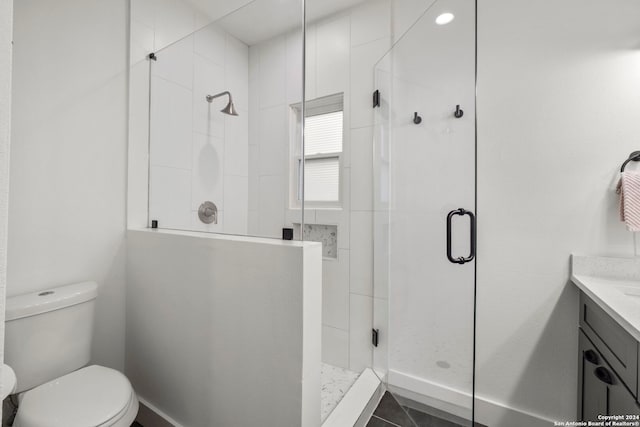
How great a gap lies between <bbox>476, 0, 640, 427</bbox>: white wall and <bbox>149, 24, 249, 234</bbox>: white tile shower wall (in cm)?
134

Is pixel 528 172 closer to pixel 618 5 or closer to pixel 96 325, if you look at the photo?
pixel 618 5

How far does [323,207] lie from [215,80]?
3.39ft

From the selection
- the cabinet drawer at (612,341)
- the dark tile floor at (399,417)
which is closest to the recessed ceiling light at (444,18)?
the cabinet drawer at (612,341)

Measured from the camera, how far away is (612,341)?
965mm

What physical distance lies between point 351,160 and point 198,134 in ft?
3.19

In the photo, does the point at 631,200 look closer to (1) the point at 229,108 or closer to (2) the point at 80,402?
(1) the point at 229,108

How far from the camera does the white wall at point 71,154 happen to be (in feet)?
3.96

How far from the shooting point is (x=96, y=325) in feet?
4.78

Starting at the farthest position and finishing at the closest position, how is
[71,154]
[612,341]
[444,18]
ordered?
[71,154]
[444,18]
[612,341]

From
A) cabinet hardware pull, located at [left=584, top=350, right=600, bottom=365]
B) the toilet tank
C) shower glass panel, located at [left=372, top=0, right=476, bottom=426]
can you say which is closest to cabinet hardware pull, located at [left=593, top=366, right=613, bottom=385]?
cabinet hardware pull, located at [left=584, top=350, right=600, bottom=365]

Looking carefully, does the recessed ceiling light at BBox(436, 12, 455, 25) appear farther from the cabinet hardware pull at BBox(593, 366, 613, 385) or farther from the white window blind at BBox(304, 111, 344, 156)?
the cabinet hardware pull at BBox(593, 366, 613, 385)

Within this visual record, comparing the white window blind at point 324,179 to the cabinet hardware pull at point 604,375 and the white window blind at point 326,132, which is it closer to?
the white window blind at point 326,132

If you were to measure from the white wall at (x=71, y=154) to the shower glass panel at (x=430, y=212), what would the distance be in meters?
1.59

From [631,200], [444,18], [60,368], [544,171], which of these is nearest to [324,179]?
[444,18]
